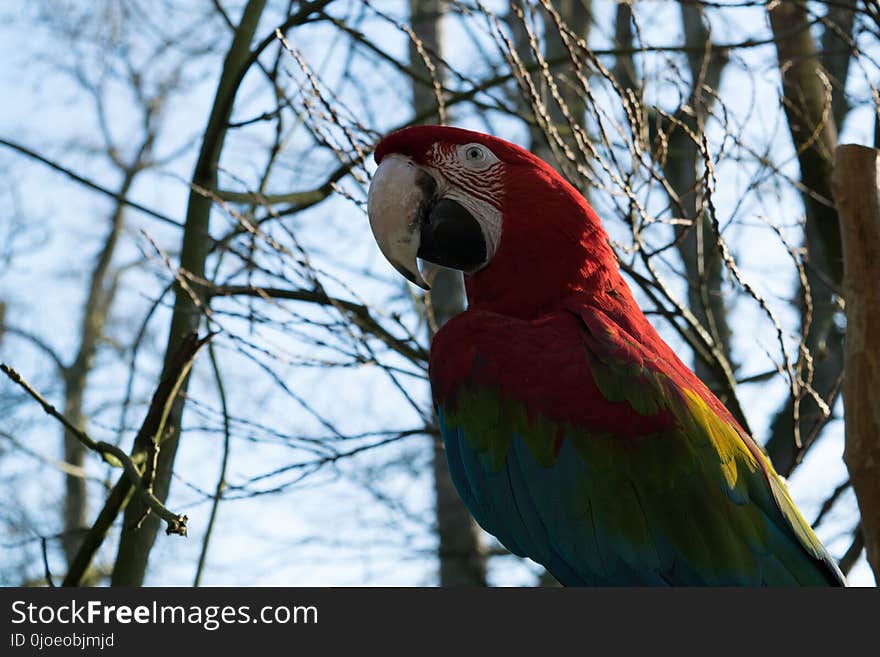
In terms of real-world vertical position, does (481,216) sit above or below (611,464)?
above

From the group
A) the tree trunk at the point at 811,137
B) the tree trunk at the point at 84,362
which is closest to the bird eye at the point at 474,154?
the tree trunk at the point at 811,137

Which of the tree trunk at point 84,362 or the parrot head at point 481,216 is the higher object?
the tree trunk at point 84,362

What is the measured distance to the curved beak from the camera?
2457 millimetres

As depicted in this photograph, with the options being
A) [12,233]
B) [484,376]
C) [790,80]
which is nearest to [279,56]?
[484,376]

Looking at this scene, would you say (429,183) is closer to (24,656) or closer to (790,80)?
(24,656)

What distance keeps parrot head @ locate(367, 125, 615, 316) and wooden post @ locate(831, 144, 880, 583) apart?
0.57m

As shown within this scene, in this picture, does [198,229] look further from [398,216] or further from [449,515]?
[449,515]

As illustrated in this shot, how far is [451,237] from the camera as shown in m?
2.48

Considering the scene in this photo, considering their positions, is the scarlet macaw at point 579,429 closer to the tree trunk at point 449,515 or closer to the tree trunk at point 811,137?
the tree trunk at point 811,137

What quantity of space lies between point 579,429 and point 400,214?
691 mm

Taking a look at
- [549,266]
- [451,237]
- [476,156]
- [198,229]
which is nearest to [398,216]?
[451,237]

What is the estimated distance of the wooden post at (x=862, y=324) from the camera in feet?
7.63

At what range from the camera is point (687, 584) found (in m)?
2.14

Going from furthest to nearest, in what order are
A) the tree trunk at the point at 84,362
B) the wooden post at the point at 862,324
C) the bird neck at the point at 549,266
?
the tree trunk at the point at 84,362, the bird neck at the point at 549,266, the wooden post at the point at 862,324
